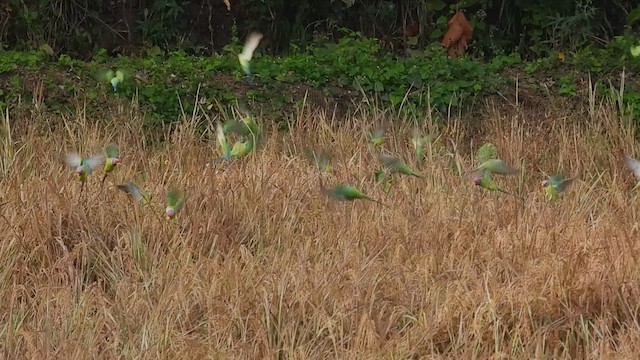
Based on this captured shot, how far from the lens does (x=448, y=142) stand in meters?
5.87

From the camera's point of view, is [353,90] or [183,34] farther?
[183,34]

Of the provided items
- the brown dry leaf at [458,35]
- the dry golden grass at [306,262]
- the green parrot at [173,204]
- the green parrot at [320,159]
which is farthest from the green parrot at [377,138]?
the brown dry leaf at [458,35]

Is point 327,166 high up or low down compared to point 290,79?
up

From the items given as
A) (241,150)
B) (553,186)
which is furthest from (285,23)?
(553,186)

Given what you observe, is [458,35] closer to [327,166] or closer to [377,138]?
[377,138]

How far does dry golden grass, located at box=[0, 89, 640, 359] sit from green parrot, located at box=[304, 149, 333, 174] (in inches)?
1.8

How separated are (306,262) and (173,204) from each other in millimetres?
646

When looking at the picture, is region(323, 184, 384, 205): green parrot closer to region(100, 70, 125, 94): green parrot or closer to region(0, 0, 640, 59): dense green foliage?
region(100, 70, 125, 94): green parrot

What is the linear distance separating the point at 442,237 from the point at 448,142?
1.76 metres

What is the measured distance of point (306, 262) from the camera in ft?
12.7

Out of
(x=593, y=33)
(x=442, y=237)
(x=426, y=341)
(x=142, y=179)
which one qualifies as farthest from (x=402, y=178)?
(x=593, y=33)

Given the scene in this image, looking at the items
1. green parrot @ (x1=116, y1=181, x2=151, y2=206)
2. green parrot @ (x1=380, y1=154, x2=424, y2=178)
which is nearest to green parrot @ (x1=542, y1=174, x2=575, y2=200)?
green parrot @ (x1=380, y1=154, x2=424, y2=178)

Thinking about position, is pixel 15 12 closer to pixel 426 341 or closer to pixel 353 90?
pixel 353 90

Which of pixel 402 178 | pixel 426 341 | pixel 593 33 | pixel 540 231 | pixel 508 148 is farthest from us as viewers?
pixel 593 33
